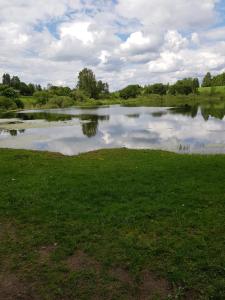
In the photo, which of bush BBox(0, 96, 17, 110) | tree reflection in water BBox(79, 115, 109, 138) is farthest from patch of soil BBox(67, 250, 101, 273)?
bush BBox(0, 96, 17, 110)

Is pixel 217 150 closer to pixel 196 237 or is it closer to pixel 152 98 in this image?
pixel 196 237

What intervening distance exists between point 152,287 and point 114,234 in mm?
2449

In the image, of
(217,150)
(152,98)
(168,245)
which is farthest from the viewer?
(152,98)

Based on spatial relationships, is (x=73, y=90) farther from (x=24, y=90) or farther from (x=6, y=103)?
(x=6, y=103)

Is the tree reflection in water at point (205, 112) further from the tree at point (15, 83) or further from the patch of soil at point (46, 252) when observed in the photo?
the tree at point (15, 83)

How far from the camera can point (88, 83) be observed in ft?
541

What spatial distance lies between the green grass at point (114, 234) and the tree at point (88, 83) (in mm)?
151415

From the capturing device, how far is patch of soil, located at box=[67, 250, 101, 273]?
715 centimetres

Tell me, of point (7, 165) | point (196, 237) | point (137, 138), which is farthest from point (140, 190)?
point (137, 138)

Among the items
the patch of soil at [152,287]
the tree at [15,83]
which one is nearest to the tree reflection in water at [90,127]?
the patch of soil at [152,287]

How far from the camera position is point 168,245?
8.02 m

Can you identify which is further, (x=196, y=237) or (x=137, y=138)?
(x=137, y=138)

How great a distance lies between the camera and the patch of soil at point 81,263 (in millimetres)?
7150

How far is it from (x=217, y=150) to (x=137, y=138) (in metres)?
10.3
